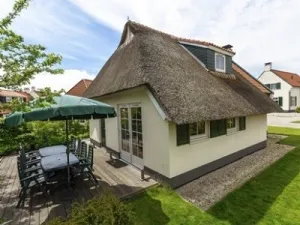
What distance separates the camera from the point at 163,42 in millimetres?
9594

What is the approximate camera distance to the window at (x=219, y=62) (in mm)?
10773

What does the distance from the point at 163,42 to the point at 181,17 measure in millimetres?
1927

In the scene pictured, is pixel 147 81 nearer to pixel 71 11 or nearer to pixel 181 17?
pixel 71 11

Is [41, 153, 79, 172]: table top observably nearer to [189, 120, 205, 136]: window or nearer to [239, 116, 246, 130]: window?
[189, 120, 205, 136]: window

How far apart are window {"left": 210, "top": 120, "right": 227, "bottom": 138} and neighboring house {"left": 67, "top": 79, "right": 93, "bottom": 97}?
1772cm

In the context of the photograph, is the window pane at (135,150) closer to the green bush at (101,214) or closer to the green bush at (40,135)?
the green bush at (101,214)

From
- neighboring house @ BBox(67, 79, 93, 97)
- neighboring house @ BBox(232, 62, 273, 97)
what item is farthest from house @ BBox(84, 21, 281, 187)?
neighboring house @ BBox(67, 79, 93, 97)

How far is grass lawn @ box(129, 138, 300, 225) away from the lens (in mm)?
4684

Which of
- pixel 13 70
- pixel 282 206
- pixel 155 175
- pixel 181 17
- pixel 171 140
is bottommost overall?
pixel 282 206

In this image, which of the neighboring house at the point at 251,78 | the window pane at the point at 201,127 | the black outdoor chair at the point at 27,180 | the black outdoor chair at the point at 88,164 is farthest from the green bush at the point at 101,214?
the neighboring house at the point at 251,78

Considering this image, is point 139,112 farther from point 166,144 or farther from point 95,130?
point 95,130

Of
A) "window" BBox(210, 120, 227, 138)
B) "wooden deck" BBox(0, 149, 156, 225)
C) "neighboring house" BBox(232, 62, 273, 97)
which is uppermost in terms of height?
"neighboring house" BBox(232, 62, 273, 97)

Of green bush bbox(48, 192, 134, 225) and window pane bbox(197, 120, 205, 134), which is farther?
window pane bbox(197, 120, 205, 134)

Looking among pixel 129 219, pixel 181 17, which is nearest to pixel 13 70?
pixel 129 219
